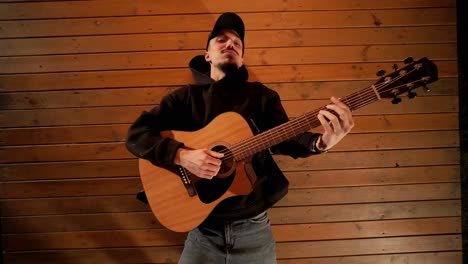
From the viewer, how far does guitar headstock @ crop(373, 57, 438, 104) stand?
1.27m

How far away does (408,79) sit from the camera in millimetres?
1302

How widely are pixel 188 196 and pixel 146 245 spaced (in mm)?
913

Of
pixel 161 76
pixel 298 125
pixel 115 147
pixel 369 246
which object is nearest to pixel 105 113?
pixel 115 147

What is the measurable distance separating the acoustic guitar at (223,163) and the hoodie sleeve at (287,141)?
0.30 ft

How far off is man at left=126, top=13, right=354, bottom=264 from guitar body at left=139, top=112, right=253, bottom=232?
6 cm

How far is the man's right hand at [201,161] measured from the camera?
1376 mm

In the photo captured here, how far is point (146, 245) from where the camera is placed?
2148mm

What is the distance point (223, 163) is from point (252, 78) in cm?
85

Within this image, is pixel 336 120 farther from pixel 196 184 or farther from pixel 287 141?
pixel 196 184

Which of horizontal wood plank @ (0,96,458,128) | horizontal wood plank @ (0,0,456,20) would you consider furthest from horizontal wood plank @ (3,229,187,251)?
horizontal wood plank @ (0,0,456,20)

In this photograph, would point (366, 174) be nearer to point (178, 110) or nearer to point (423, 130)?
point (423, 130)

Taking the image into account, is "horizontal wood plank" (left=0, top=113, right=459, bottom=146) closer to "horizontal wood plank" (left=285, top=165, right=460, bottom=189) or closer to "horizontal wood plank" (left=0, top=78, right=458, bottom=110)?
"horizontal wood plank" (left=0, top=78, right=458, bottom=110)

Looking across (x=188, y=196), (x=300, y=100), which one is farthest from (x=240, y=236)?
(x=300, y=100)

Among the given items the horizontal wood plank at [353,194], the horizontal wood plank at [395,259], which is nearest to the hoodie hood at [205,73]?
the horizontal wood plank at [353,194]
